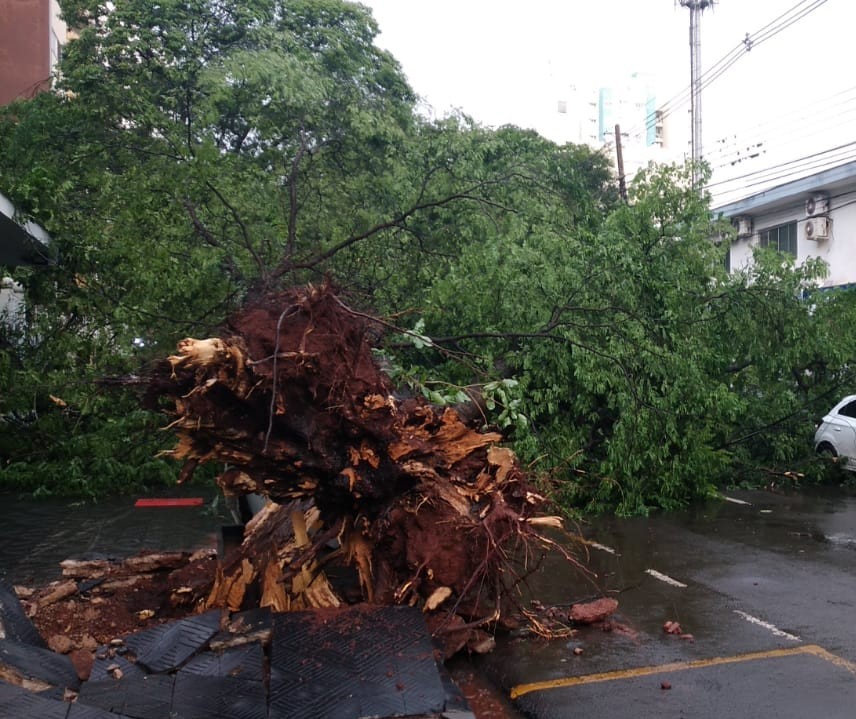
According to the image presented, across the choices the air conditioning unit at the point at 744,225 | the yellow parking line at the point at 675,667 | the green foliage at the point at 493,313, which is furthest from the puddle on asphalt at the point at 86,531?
the air conditioning unit at the point at 744,225

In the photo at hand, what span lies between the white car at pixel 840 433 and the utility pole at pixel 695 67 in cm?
1639

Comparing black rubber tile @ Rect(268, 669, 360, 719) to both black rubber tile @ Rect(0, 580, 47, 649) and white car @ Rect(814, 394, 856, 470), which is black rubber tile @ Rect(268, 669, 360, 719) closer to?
black rubber tile @ Rect(0, 580, 47, 649)

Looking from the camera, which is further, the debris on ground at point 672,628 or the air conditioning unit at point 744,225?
the air conditioning unit at point 744,225

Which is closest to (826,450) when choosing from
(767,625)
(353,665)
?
(767,625)

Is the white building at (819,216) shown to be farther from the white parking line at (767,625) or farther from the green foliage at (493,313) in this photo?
the white parking line at (767,625)

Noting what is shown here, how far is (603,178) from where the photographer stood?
1252 inches

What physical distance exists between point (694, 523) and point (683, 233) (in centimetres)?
403

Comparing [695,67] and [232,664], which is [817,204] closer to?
[695,67]

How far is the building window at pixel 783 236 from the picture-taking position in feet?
83.3

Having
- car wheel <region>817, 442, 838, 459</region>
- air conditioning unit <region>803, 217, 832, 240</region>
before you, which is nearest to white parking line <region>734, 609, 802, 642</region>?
car wheel <region>817, 442, 838, 459</region>

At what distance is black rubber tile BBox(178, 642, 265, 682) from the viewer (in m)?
4.59

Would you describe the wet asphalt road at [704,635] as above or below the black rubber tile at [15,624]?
below

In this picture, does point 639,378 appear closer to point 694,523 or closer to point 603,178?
point 694,523

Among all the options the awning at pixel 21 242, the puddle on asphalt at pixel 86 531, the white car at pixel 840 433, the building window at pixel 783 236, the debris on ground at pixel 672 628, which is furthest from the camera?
the building window at pixel 783 236
